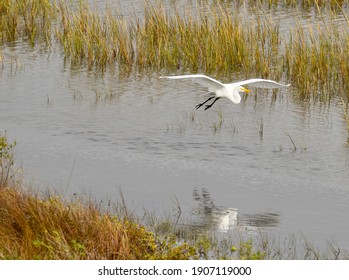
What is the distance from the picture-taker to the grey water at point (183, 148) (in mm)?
9297

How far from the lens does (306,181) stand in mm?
10227

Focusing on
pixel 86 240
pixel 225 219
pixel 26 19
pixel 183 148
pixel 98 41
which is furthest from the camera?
pixel 26 19

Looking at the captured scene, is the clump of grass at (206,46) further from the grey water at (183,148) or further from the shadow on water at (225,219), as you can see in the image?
the shadow on water at (225,219)

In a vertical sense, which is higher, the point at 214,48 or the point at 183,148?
the point at 214,48

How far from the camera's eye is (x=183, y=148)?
11.4 m

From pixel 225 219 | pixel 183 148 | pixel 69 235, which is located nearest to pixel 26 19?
pixel 183 148

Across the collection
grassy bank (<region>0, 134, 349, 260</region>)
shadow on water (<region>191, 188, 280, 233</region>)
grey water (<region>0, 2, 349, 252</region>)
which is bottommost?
grey water (<region>0, 2, 349, 252</region>)

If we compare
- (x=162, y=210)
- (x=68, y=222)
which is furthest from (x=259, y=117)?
(x=68, y=222)

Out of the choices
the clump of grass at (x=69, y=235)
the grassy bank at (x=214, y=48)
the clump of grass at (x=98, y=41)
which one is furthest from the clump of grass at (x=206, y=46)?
the clump of grass at (x=69, y=235)

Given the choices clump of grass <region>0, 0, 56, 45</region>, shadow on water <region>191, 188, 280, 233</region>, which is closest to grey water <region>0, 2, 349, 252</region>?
shadow on water <region>191, 188, 280, 233</region>

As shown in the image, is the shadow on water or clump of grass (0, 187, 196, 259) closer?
clump of grass (0, 187, 196, 259)

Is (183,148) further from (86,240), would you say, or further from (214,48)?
(86,240)

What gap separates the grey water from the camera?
930cm

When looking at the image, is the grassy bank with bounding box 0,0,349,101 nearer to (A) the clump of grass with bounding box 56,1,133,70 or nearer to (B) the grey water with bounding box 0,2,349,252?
(A) the clump of grass with bounding box 56,1,133,70
